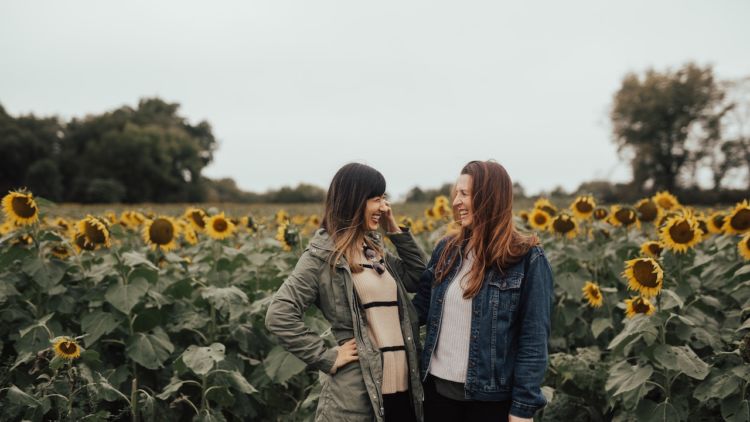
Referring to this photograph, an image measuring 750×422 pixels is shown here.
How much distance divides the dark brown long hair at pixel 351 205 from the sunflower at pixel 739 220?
11.3ft

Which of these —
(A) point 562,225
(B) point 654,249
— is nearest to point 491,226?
(B) point 654,249

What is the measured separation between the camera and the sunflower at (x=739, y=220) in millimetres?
4910

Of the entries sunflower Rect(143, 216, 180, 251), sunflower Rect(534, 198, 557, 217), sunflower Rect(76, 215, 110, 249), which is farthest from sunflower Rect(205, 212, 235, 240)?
sunflower Rect(534, 198, 557, 217)

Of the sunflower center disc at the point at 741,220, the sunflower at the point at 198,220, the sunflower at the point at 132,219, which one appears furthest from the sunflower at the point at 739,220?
the sunflower at the point at 132,219

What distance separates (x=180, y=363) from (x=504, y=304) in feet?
7.67

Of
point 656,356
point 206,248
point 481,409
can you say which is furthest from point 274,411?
point 656,356

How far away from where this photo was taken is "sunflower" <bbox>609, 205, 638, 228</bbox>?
5.57 meters

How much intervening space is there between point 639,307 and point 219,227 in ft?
11.2

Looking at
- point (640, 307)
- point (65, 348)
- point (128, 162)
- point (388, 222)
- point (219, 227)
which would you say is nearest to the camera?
point (388, 222)

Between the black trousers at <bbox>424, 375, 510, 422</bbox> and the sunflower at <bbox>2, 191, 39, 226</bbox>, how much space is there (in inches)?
122

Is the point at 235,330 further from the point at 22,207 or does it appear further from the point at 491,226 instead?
the point at 491,226

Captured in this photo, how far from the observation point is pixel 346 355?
2744mm

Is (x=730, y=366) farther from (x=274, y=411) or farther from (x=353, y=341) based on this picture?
(x=274, y=411)

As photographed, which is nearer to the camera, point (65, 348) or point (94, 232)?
point (65, 348)
